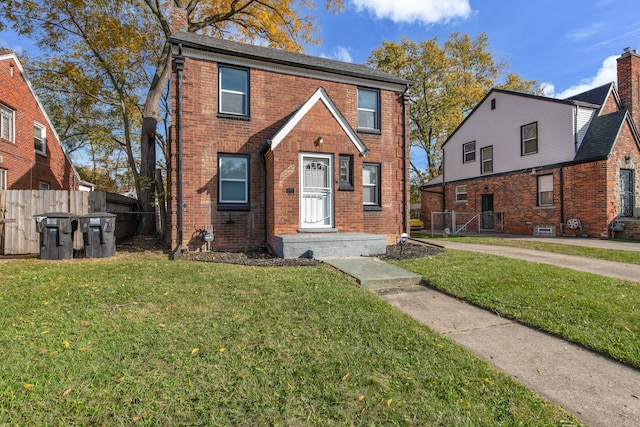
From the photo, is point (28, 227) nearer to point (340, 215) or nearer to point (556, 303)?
point (340, 215)

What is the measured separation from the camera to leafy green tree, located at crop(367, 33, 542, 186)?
88.3 ft

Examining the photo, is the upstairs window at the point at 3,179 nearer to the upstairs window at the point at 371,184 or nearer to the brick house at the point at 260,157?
the brick house at the point at 260,157

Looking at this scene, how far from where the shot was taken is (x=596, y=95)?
1582 cm

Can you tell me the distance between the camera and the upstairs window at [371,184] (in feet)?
35.8

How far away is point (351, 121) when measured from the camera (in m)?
10.7

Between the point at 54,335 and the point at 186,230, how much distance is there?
5.83 metres

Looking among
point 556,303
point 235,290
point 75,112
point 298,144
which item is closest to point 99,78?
point 75,112

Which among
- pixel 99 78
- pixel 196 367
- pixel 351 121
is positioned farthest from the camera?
pixel 99 78

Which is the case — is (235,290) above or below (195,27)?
below

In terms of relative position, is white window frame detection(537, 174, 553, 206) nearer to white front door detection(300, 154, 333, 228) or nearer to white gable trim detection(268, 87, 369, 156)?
white gable trim detection(268, 87, 369, 156)

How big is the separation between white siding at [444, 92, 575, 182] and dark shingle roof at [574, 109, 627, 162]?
55 centimetres

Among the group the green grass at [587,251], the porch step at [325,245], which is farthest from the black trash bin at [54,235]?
the green grass at [587,251]

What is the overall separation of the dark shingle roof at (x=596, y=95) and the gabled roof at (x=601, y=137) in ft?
4.49

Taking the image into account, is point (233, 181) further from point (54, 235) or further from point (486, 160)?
point (486, 160)
